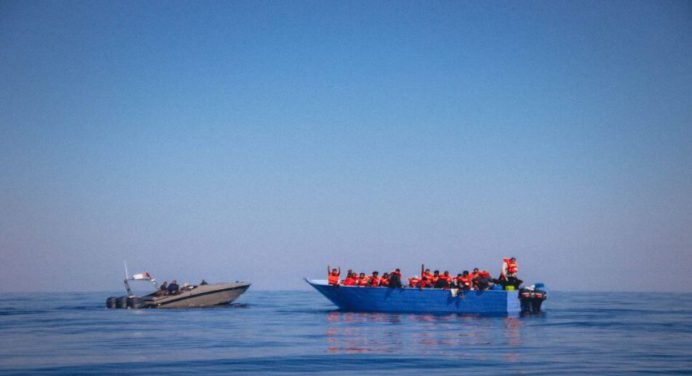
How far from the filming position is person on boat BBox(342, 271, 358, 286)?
44.7 meters

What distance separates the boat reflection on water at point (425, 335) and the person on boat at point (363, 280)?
114 inches

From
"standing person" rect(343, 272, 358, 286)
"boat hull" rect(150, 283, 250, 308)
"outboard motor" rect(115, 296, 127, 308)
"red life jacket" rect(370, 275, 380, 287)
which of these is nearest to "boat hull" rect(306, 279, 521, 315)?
"standing person" rect(343, 272, 358, 286)

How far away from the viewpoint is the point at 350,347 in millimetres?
24297

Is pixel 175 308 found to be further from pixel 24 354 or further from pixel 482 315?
pixel 24 354

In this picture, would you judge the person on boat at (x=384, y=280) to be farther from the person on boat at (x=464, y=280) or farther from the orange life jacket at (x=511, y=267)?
the orange life jacket at (x=511, y=267)

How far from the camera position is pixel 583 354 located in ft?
74.8

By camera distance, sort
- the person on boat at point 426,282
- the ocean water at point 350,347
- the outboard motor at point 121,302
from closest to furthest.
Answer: the ocean water at point 350,347
the person on boat at point 426,282
the outboard motor at point 121,302

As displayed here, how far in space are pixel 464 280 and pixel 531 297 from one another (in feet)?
14.7

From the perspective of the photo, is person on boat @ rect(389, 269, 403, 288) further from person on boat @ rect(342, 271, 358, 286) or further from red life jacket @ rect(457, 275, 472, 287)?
red life jacket @ rect(457, 275, 472, 287)

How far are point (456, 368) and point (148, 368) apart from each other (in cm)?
892

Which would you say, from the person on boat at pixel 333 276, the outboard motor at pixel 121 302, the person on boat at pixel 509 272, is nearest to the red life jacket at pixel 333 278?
the person on boat at pixel 333 276

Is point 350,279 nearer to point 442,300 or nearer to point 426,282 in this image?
point 426,282

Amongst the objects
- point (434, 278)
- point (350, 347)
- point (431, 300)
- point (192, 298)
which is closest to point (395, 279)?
point (434, 278)

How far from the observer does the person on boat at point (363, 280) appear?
4425 centimetres
